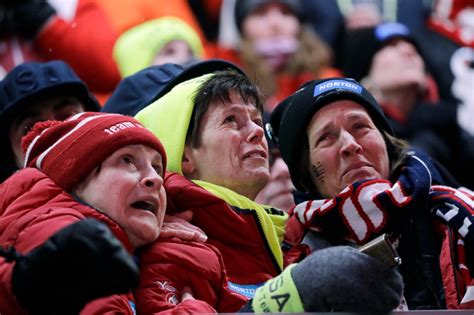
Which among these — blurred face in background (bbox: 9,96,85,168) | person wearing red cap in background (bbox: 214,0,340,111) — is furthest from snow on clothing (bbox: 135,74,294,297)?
person wearing red cap in background (bbox: 214,0,340,111)

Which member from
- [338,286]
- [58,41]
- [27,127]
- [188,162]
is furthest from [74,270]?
[58,41]

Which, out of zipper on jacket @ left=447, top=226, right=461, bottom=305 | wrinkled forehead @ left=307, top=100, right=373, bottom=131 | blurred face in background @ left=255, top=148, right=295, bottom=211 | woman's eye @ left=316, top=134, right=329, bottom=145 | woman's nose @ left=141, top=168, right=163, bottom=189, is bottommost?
blurred face in background @ left=255, top=148, right=295, bottom=211

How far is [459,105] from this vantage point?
5.40 meters

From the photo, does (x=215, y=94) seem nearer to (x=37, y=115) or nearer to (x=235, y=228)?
(x=235, y=228)

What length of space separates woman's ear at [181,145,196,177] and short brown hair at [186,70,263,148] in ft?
0.06

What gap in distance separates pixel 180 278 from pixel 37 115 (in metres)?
1.12

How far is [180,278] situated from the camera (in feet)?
9.12

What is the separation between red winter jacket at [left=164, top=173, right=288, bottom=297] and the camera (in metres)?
3.03

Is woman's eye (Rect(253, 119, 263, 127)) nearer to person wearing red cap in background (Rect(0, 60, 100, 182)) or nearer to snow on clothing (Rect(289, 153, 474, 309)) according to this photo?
snow on clothing (Rect(289, 153, 474, 309))

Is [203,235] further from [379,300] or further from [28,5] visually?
[28,5]

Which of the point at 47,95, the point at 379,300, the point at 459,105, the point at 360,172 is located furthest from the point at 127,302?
the point at 459,105

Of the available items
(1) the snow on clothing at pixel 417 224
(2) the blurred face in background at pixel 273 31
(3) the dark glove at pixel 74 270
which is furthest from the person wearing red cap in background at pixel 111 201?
(2) the blurred face in background at pixel 273 31

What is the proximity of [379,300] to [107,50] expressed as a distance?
3.02 metres

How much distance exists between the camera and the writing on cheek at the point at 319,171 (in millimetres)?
3359
